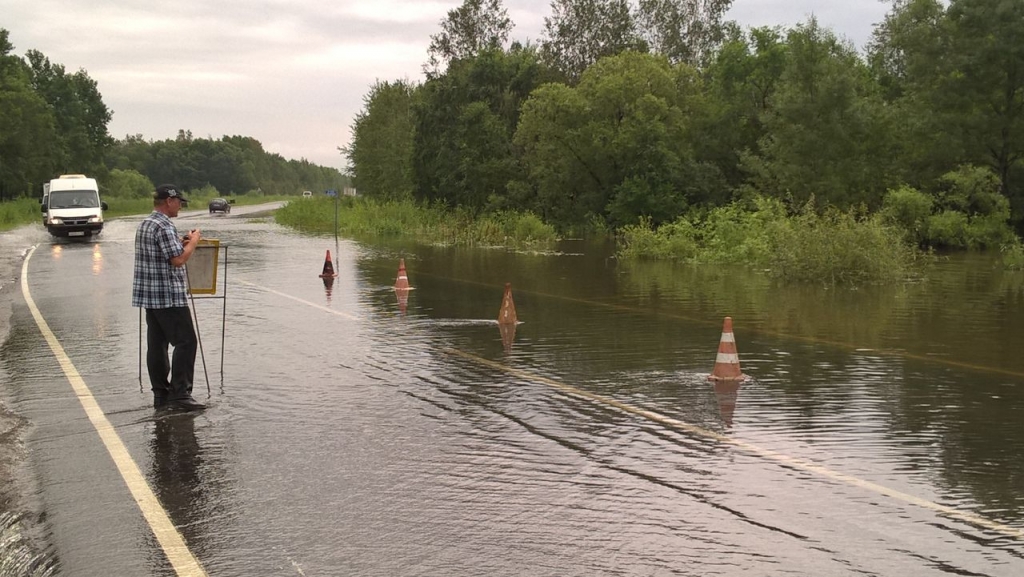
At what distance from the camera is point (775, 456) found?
7.40 m

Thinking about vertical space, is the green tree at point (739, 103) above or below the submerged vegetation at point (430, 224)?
above

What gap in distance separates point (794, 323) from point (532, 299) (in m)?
5.33

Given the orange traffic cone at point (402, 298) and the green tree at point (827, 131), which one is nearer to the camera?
the orange traffic cone at point (402, 298)

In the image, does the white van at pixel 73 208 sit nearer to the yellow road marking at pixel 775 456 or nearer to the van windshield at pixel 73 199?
the van windshield at pixel 73 199

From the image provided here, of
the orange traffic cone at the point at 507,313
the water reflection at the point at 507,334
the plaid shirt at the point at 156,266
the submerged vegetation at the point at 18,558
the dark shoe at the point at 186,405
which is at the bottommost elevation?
the submerged vegetation at the point at 18,558

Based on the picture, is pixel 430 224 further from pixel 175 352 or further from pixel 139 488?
pixel 139 488

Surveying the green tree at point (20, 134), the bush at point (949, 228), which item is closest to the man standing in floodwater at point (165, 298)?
the bush at point (949, 228)

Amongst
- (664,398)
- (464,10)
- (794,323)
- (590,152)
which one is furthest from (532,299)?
(464,10)

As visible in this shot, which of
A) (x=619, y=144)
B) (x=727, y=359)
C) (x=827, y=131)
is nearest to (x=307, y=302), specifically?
(x=727, y=359)

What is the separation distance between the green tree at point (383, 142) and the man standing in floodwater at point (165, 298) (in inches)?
2620

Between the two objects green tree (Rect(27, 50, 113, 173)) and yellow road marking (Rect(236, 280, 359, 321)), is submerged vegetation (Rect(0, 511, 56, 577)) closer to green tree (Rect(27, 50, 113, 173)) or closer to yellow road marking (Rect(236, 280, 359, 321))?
yellow road marking (Rect(236, 280, 359, 321))

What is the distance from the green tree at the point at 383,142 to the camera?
78.0m

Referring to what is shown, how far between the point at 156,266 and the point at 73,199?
38990mm

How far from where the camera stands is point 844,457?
738cm
